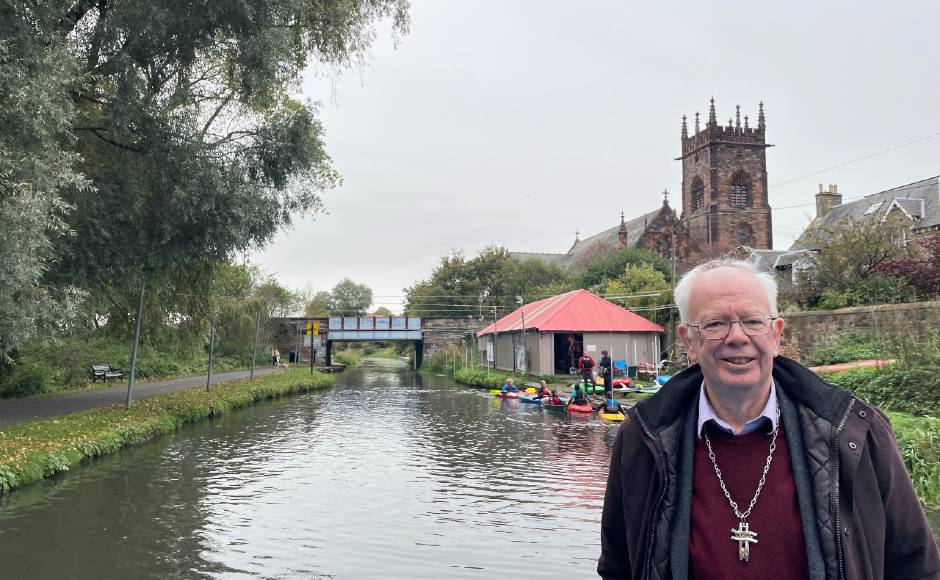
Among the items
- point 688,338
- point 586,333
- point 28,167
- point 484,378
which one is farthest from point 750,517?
point 484,378

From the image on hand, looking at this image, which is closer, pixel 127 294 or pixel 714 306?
pixel 714 306

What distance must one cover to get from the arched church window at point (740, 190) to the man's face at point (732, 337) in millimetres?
68233

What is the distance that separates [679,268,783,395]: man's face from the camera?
2.63 m

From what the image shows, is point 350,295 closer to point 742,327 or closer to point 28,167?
point 28,167

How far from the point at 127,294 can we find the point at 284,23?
375 inches

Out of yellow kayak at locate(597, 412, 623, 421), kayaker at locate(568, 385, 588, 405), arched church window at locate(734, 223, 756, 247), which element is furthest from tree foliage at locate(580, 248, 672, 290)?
yellow kayak at locate(597, 412, 623, 421)

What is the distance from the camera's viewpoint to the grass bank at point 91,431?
11.1 metres

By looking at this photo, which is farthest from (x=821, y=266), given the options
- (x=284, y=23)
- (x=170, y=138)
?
(x=170, y=138)

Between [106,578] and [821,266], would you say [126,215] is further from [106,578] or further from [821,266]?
[821,266]

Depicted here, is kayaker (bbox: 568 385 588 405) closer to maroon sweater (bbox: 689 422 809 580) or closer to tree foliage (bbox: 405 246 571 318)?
maroon sweater (bbox: 689 422 809 580)

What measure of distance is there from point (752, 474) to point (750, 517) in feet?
0.48

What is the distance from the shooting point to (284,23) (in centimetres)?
1510

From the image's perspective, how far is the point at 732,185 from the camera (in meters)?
66.4

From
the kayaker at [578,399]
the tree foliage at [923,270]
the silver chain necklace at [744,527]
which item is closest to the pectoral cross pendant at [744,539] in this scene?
the silver chain necklace at [744,527]
